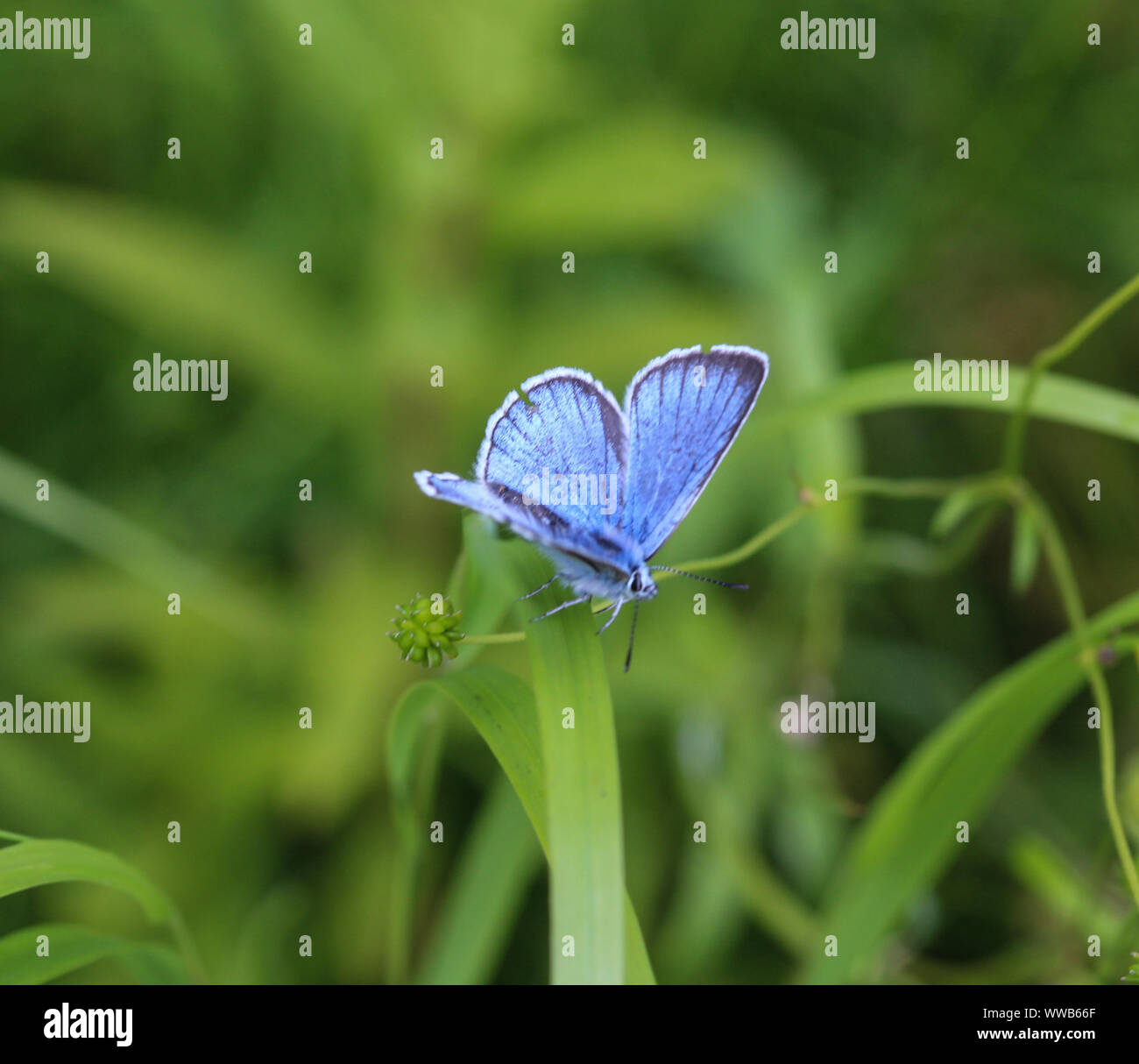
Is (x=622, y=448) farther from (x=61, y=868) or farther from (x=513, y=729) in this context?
(x=61, y=868)

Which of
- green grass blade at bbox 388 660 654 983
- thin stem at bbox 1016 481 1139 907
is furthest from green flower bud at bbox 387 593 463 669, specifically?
thin stem at bbox 1016 481 1139 907

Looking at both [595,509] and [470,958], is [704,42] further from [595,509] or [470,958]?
[470,958]

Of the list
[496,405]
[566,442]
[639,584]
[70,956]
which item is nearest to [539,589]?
[639,584]

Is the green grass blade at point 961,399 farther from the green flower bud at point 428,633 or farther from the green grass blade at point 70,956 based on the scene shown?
the green grass blade at point 70,956

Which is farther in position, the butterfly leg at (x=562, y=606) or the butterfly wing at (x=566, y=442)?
the butterfly wing at (x=566, y=442)

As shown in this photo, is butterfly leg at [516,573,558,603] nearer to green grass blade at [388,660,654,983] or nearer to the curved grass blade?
green grass blade at [388,660,654,983]

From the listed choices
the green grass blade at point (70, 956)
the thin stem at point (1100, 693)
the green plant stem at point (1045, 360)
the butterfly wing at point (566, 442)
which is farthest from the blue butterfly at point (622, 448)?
the green grass blade at point (70, 956)
